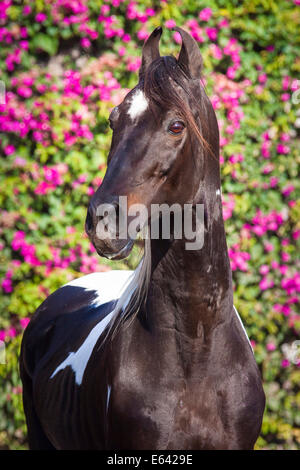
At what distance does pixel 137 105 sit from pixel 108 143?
2.23 metres

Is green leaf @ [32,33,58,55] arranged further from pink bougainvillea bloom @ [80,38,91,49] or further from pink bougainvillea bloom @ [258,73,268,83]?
pink bougainvillea bloom @ [258,73,268,83]

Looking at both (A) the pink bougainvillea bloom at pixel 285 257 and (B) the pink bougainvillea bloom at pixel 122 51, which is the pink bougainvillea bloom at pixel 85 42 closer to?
(B) the pink bougainvillea bloom at pixel 122 51

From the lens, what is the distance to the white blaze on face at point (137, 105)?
1.58 meters

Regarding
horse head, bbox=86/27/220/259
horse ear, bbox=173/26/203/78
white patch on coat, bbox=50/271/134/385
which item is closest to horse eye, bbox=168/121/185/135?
horse head, bbox=86/27/220/259

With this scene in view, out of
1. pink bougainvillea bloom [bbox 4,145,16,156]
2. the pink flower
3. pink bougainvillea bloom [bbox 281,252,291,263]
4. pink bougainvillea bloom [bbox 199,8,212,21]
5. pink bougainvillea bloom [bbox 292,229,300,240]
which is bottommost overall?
pink bougainvillea bloom [bbox 281,252,291,263]

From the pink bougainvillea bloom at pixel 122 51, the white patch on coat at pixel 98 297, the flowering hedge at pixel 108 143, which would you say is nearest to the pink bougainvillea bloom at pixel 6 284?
the flowering hedge at pixel 108 143

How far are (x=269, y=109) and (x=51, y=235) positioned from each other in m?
1.77

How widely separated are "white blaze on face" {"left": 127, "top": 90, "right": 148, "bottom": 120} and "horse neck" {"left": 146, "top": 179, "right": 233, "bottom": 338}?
323mm

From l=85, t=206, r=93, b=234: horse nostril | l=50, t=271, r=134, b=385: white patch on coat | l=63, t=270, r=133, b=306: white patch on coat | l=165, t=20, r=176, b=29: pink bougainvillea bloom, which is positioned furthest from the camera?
l=165, t=20, r=176, b=29: pink bougainvillea bloom

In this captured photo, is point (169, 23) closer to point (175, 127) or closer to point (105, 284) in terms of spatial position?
point (105, 284)

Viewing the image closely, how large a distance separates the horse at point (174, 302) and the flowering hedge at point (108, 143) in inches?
79.2

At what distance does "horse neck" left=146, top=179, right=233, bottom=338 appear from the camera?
5.52ft

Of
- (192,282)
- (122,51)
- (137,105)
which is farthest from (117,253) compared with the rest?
(122,51)
